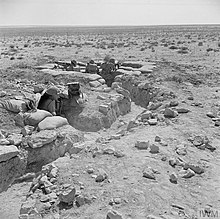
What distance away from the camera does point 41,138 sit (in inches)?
228

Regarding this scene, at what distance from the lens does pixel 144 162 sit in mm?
4527

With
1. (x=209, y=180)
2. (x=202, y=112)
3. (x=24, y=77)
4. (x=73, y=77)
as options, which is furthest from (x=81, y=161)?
(x=24, y=77)

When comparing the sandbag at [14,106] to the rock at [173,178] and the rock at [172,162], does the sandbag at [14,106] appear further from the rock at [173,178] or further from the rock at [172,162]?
the rock at [173,178]

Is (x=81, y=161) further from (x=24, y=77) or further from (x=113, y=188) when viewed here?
(x=24, y=77)

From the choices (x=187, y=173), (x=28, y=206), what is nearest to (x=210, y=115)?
(x=187, y=173)

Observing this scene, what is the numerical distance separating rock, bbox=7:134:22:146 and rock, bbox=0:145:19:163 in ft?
0.67

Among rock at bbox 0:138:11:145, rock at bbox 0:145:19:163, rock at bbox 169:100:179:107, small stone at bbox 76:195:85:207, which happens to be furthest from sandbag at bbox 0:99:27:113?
small stone at bbox 76:195:85:207

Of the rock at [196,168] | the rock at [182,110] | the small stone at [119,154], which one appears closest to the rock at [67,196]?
the small stone at [119,154]

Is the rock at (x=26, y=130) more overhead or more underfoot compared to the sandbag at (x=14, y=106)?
more underfoot

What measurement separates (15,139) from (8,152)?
0.59 metres

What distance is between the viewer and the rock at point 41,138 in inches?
221

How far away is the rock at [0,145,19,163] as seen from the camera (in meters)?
5.02

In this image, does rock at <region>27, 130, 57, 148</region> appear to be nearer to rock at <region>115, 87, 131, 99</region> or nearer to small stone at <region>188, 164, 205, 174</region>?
small stone at <region>188, 164, 205, 174</region>

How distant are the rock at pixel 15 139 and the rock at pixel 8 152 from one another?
8.0 inches
